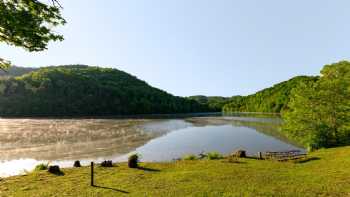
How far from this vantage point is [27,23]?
43.3 feet

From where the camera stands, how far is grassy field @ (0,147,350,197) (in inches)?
717

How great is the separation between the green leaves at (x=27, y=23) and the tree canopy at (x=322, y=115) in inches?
1623

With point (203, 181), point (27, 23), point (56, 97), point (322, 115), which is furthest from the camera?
point (56, 97)

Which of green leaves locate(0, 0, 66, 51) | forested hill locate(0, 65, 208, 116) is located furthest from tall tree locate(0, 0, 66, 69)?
forested hill locate(0, 65, 208, 116)

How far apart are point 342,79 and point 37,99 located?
15895cm

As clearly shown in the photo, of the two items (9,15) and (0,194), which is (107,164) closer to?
(0,194)

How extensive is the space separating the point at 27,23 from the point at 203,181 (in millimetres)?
16272

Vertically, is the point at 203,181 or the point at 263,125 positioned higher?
the point at 263,125

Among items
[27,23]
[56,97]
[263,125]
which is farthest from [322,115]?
[56,97]

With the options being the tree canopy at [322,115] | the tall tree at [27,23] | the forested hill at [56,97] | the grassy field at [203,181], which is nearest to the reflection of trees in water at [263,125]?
the tree canopy at [322,115]

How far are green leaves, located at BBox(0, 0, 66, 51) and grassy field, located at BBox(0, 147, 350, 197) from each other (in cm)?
1083

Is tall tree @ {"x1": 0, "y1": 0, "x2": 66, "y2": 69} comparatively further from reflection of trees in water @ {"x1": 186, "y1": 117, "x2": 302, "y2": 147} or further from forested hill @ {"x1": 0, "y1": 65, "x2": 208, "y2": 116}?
forested hill @ {"x1": 0, "y1": 65, "x2": 208, "y2": 116}

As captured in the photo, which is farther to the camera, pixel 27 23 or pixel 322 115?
pixel 322 115

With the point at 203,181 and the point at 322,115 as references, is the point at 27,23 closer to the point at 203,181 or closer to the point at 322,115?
the point at 203,181
